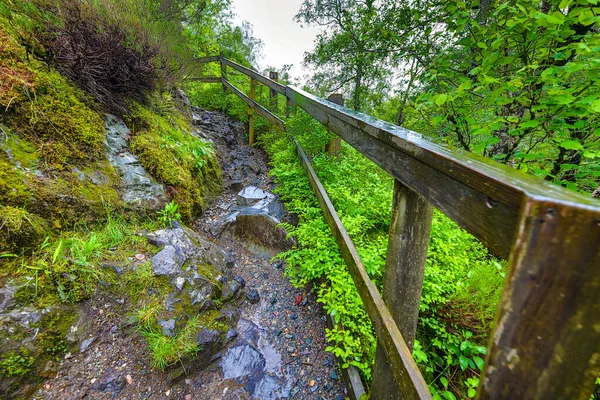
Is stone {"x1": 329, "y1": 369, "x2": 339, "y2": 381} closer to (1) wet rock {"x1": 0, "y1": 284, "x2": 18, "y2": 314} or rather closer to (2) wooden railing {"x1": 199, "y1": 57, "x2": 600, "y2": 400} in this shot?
(2) wooden railing {"x1": 199, "y1": 57, "x2": 600, "y2": 400}

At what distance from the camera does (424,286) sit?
2211 mm

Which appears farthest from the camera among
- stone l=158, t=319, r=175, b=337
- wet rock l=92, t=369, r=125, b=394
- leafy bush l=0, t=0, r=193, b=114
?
leafy bush l=0, t=0, r=193, b=114

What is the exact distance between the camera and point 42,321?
181cm

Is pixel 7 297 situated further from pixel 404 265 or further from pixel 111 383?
pixel 404 265

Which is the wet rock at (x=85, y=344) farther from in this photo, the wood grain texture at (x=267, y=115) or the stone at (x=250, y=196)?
the wood grain texture at (x=267, y=115)

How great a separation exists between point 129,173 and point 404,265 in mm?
3181

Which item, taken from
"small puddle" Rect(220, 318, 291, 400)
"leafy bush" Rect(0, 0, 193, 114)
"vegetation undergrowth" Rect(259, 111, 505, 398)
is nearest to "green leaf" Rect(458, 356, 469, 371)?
"vegetation undergrowth" Rect(259, 111, 505, 398)

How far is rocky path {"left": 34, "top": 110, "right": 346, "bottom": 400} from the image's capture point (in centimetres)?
186

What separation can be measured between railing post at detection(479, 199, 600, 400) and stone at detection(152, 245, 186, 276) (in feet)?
8.28

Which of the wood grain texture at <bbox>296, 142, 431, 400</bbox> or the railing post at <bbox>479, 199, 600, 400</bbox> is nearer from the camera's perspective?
the railing post at <bbox>479, 199, 600, 400</bbox>

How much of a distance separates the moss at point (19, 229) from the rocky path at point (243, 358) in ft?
2.29

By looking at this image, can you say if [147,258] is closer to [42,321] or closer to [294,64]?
[42,321]

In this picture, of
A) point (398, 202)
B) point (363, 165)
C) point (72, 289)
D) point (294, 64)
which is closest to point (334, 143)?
point (363, 165)

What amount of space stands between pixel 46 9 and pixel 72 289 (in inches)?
122
